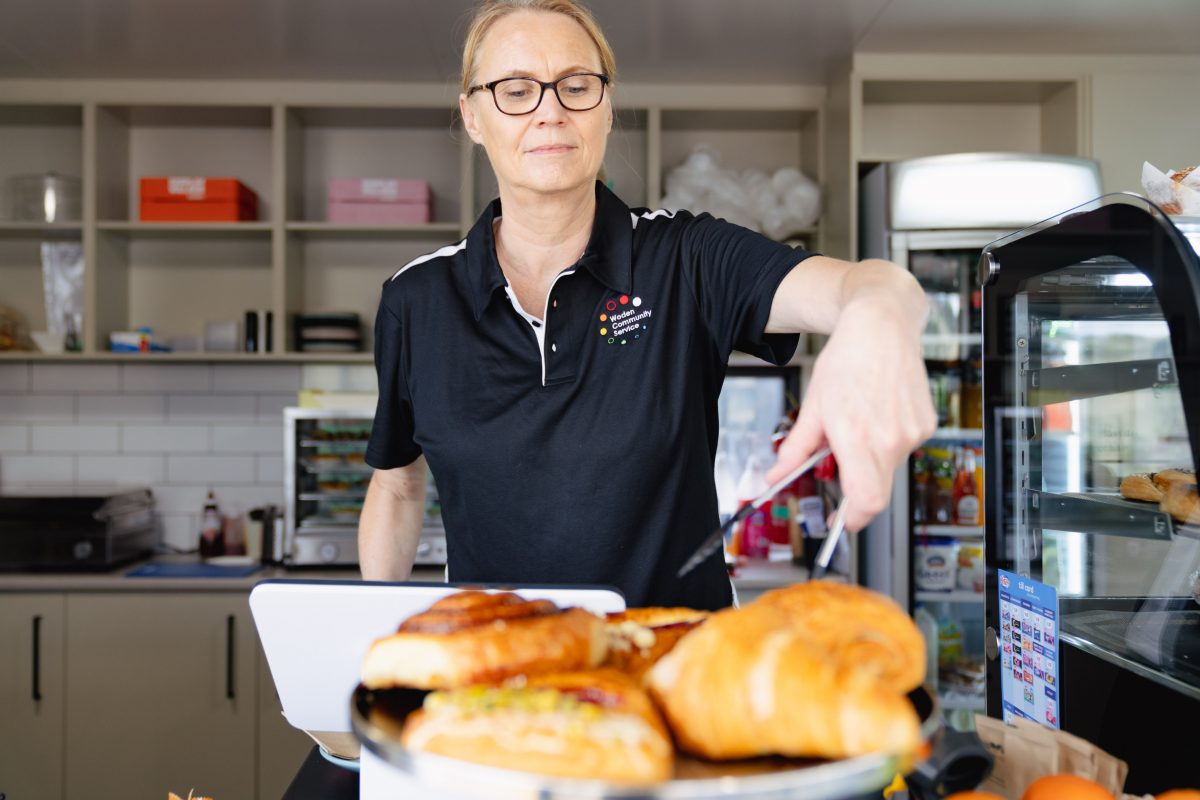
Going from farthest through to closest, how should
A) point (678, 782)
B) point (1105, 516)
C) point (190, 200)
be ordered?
point (190, 200) → point (1105, 516) → point (678, 782)

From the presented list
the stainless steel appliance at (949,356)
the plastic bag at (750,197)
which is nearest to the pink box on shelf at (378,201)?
the plastic bag at (750,197)

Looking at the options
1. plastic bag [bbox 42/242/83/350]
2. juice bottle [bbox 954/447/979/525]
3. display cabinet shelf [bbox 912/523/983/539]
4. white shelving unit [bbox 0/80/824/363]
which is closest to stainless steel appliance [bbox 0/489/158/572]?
white shelving unit [bbox 0/80/824/363]

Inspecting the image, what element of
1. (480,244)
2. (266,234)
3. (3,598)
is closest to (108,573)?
(3,598)

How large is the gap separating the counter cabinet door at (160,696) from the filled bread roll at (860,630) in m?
2.99

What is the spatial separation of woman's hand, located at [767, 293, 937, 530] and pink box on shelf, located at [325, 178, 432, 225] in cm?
312

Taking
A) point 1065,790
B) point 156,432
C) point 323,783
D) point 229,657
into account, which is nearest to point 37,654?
point 229,657

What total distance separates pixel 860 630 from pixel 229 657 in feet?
10.2

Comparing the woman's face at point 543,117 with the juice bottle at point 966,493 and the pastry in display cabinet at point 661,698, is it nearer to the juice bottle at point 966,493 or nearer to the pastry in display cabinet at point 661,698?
the pastry in display cabinet at point 661,698

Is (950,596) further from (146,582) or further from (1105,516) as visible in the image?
(146,582)

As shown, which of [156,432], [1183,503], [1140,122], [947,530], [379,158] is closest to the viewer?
[1183,503]

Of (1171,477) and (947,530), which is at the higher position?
(1171,477)

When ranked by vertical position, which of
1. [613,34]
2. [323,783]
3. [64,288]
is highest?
[613,34]

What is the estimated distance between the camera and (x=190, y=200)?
3.56 metres

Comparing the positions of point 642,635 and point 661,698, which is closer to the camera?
point 661,698
